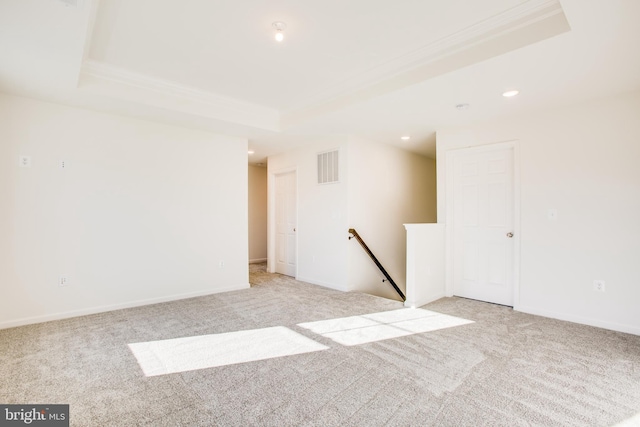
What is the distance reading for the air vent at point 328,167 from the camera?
16.5ft

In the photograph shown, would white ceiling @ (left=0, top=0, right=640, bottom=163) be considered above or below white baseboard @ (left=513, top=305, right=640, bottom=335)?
above

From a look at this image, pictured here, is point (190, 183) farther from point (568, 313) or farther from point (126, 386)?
point (568, 313)

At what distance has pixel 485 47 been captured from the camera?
253 centimetres

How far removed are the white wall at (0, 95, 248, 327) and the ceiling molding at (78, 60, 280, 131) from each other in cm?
65

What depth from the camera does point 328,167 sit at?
16.8 feet

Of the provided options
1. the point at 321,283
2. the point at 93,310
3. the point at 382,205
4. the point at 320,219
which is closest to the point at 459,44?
the point at 382,205

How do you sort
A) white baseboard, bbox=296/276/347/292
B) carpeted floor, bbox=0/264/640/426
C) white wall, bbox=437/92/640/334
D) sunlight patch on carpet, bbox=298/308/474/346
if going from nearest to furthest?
carpeted floor, bbox=0/264/640/426
sunlight patch on carpet, bbox=298/308/474/346
white wall, bbox=437/92/640/334
white baseboard, bbox=296/276/347/292

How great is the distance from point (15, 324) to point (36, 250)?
30.7 inches

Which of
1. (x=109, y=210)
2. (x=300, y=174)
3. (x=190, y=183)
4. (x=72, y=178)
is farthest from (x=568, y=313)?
(x=72, y=178)

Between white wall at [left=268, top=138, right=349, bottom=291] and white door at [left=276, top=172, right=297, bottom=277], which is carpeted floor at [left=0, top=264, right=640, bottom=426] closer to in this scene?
white wall at [left=268, top=138, right=349, bottom=291]

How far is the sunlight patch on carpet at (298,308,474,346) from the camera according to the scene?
2.95 metres

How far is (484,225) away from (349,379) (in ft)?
9.85

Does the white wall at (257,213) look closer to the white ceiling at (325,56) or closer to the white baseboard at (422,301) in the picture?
the white ceiling at (325,56)

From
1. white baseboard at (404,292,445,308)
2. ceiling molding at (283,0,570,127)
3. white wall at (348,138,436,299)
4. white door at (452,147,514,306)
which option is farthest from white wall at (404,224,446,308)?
ceiling molding at (283,0,570,127)
